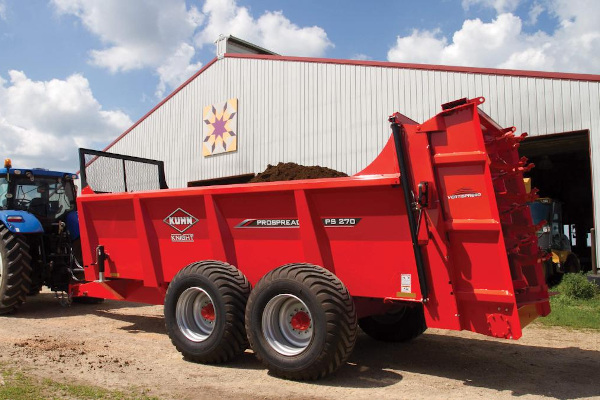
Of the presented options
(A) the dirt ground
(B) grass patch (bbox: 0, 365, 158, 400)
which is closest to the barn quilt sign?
(A) the dirt ground

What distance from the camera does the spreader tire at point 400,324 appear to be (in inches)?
239

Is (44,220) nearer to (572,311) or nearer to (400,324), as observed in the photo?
(400,324)

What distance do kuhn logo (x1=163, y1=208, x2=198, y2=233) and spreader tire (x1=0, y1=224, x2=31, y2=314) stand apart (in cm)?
306

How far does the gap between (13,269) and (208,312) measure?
158 inches

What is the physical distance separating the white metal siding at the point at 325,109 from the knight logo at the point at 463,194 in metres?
7.14

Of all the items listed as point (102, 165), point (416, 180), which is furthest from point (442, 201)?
point (102, 165)

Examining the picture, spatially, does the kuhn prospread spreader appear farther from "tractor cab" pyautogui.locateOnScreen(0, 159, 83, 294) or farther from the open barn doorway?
the open barn doorway

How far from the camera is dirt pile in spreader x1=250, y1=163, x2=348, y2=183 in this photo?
6.79 metres

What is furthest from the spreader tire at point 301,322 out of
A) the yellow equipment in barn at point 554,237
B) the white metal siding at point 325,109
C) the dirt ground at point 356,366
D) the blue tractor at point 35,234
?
the yellow equipment in barn at point 554,237

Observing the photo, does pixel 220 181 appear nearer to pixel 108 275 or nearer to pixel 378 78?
pixel 378 78

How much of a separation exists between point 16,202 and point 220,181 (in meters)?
8.46

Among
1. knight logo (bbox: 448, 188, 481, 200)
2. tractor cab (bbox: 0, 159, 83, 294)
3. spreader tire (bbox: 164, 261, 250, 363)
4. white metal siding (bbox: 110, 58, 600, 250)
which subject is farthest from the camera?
white metal siding (bbox: 110, 58, 600, 250)

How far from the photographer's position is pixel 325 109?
13938 millimetres

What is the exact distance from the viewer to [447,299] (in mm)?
4379
